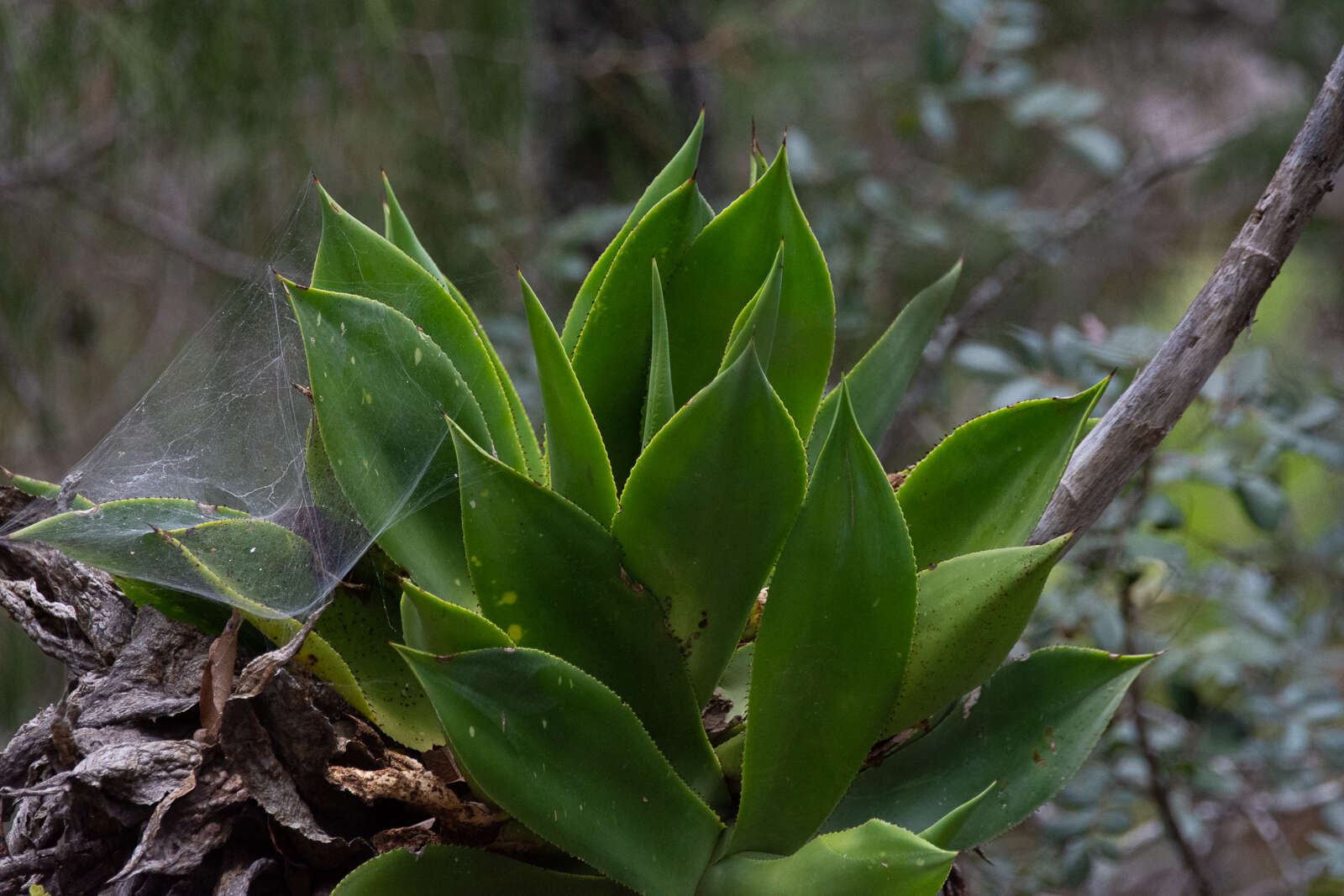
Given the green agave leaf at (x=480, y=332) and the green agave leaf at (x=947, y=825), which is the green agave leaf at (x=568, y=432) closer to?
the green agave leaf at (x=480, y=332)

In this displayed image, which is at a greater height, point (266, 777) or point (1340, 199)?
point (266, 777)

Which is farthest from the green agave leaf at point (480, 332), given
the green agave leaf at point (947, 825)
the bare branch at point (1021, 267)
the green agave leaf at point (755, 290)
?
the bare branch at point (1021, 267)

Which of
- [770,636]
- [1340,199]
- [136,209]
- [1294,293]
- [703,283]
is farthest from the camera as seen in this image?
[1340,199]

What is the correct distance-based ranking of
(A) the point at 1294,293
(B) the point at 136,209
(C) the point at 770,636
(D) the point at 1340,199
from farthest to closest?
1. (D) the point at 1340,199
2. (A) the point at 1294,293
3. (B) the point at 136,209
4. (C) the point at 770,636

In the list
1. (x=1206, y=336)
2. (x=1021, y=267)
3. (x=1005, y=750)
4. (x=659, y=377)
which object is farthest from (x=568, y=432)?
(x=1021, y=267)

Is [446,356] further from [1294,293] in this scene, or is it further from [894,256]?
[1294,293]

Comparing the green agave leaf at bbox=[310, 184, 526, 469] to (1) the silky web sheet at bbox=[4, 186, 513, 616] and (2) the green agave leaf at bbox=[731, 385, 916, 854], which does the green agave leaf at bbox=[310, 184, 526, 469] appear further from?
(2) the green agave leaf at bbox=[731, 385, 916, 854]

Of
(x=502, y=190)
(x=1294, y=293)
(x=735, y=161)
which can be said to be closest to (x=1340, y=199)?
(x=1294, y=293)
